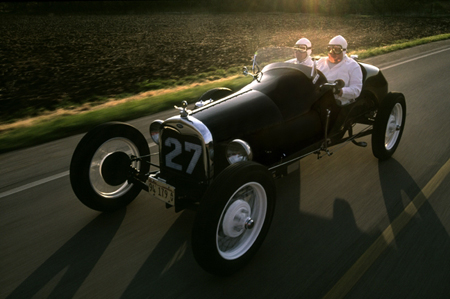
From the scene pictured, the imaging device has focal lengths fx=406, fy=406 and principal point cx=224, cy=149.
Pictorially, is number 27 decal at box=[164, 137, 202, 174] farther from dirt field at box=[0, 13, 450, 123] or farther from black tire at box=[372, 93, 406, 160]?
dirt field at box=[0, 13, 450, 123]

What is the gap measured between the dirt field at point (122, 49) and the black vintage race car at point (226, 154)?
6393 millimetres

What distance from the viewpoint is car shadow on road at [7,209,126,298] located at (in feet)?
10.5

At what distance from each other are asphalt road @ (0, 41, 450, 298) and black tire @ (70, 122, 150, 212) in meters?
0.19

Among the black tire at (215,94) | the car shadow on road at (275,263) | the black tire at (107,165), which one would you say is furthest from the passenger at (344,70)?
the black tire at (107,165)

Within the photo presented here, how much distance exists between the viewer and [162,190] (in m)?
3.67

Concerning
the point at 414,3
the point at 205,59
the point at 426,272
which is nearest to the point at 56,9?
the point at 205,59

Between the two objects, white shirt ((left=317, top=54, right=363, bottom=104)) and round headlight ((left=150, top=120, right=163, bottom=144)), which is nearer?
round headlight ((left=150, top=120, right=163, bottom=144))

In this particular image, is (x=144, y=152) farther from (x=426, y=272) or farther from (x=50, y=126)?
(x=50, y=126)

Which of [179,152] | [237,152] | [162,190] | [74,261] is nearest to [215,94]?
[179,152]

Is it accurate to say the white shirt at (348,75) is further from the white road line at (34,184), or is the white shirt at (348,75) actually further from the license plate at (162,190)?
the white road line at (34,184)

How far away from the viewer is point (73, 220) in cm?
419

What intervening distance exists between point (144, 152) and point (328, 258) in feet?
7.49

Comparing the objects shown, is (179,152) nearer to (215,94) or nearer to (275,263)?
(275,263)

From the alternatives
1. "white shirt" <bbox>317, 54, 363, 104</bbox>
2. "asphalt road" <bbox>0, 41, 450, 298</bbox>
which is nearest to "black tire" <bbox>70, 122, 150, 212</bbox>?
"asphalt road" <bbox>0, 41, 450, 298</bbox>
